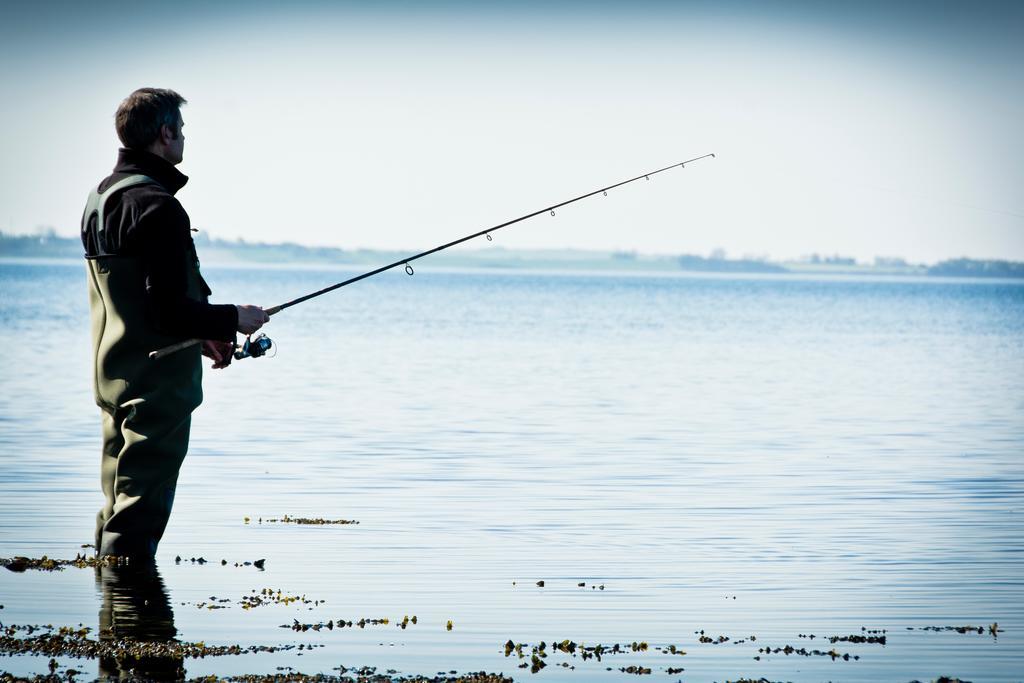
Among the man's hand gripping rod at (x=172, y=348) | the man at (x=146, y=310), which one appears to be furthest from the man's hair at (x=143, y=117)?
the man's hand gripping rod at (x=172, y=348)

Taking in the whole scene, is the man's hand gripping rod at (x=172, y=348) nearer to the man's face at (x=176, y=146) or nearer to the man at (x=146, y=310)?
the man at (x=146, y=310)

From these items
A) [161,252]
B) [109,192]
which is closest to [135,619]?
[161,252]

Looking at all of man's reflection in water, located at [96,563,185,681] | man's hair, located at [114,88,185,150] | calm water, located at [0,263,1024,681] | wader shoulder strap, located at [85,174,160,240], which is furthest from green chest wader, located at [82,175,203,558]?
calm water, located at [0,263,1024,681]

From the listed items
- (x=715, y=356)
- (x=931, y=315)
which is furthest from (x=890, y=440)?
(x=931, y=315)

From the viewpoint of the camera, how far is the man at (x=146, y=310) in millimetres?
6523

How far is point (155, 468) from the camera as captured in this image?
683cm

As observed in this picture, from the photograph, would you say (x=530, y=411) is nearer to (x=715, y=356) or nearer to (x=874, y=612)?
(x=874, y=612)

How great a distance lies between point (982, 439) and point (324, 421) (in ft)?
25.0

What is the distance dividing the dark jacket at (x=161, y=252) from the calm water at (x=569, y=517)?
129cm

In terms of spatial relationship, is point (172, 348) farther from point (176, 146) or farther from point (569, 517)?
point (569, 517)

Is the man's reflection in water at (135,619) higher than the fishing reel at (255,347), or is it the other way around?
the fishing reel at (255,347)

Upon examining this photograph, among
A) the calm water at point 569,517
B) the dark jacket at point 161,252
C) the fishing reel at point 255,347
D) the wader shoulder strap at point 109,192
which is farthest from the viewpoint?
the fishing reel at point 255,347

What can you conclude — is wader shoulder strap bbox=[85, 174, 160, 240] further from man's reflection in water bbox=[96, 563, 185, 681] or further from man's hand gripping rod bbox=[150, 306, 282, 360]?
man's reflection in water bbox=[96, 563, 185, 681]

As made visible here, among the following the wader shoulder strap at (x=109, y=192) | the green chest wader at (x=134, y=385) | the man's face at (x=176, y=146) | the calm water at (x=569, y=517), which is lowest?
the calm water at (x=569, y=517)
